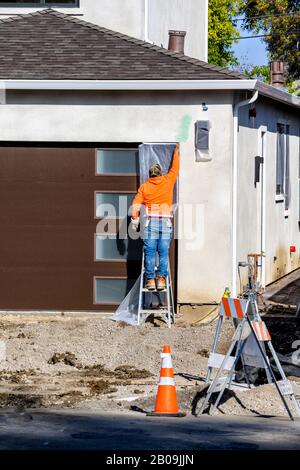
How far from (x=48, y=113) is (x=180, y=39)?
3645mm

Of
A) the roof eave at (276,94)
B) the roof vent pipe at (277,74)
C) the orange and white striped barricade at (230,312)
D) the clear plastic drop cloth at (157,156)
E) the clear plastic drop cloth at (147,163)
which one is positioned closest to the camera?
the orange and white striped barricade at (230,312)

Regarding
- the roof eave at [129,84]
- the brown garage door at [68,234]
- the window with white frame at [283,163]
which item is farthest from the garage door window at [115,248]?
the window with white frame at [283,163]

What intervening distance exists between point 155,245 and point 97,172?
1.63m

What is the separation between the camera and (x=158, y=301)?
54.7 feet

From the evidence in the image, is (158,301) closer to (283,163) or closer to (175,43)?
(175,43)

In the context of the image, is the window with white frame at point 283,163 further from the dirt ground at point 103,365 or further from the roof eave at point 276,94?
the dirt ground at point 103,365

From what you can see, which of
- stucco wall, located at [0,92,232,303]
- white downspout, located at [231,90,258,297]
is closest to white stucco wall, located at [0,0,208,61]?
stucco wall, located at [0,92,232,303]

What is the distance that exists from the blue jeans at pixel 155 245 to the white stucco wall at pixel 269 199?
5.86 ft

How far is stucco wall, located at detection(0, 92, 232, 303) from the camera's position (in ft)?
55.3

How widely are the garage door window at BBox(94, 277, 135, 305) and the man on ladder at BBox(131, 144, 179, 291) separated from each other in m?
0.79

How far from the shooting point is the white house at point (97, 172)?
1684 centimetres

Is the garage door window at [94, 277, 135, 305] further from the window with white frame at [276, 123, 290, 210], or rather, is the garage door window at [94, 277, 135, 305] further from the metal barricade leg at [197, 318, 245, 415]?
the metal barricade leg at [197, 318, 245, 415]

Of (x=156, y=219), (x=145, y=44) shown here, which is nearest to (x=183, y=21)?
(x=145, y=44)
